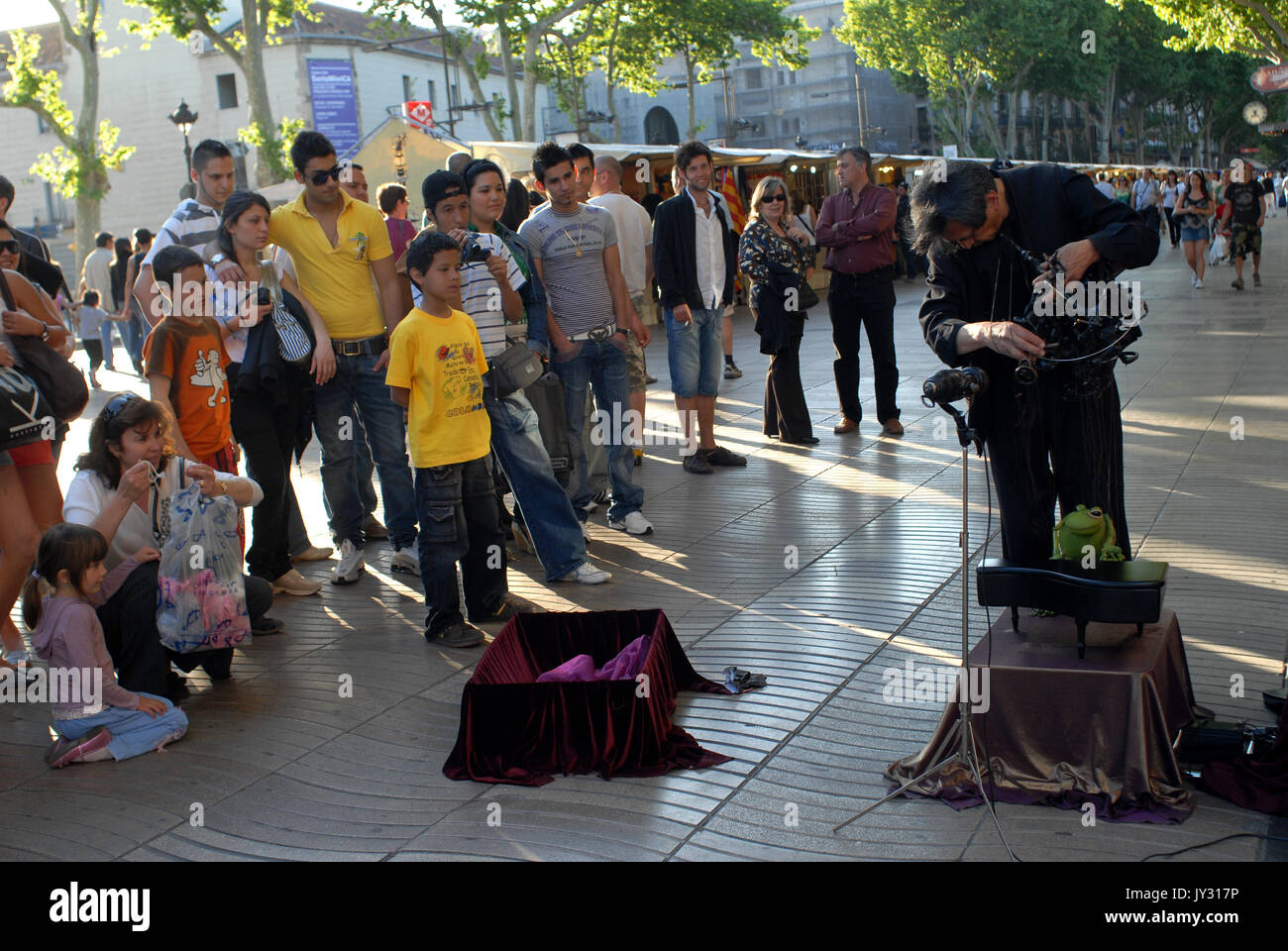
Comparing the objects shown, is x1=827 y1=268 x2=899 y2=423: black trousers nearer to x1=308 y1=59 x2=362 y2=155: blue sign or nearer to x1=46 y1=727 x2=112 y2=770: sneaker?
x1=46 y1=727 x2=112 y2=770: sneaker

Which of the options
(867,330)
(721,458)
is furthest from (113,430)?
(867,330)

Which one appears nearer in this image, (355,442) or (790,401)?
(355,442)

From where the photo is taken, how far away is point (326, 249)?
6297mm

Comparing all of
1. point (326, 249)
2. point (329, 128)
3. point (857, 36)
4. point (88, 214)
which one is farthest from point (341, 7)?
point (326, 249)

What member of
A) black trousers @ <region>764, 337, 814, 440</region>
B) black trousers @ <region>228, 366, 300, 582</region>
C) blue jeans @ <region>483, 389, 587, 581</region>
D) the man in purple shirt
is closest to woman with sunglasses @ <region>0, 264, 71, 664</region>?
black trousers @ <region>228, 366, 300, 582</region>

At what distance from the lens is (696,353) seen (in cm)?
827

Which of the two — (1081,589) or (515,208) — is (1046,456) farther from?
(515,208)

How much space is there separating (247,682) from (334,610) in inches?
37.5

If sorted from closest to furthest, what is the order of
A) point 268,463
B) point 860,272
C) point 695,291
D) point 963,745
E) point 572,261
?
point 963,745, point 268,463, point 572,261, point 695,291, point 860,272

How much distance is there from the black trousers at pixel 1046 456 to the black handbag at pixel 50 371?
12.1ft

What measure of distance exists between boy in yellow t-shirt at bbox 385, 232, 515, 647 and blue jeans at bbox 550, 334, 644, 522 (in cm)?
143

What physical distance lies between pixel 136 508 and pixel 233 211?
176cm

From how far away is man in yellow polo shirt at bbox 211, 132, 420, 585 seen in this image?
6301 mm
